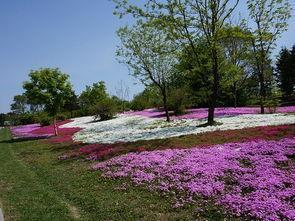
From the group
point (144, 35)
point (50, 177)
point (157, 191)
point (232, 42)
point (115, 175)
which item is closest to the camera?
point (157, 191)

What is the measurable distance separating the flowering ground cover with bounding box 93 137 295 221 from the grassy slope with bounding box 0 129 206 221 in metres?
0.72

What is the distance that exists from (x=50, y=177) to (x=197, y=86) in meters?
44.5

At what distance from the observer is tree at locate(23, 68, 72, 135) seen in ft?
127

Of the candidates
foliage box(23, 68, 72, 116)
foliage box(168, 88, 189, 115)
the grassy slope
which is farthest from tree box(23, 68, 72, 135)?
the grassy slope

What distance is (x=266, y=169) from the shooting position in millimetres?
14734

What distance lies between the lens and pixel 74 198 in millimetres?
13789

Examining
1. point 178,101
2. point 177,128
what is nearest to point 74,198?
point 177,128

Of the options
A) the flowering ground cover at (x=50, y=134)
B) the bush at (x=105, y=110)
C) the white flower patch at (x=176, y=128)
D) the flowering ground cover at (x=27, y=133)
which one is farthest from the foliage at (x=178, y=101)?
the flowering ground cover at (x=27, y=133)

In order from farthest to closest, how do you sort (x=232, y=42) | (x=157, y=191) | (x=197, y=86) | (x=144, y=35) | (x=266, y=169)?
(x=197, y=86), (x=232, y=42), (x=144, y=35), (x=266, y=169), (x=157, y=191)

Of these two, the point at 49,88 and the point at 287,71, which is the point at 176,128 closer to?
the point at 49,88

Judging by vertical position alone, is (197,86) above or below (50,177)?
above

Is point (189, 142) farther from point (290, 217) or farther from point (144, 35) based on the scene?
point (144, 35)

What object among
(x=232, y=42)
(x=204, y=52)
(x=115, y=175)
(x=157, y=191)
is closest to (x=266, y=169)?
(x=157, y=191)

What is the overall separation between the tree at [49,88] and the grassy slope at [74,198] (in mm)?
19467
